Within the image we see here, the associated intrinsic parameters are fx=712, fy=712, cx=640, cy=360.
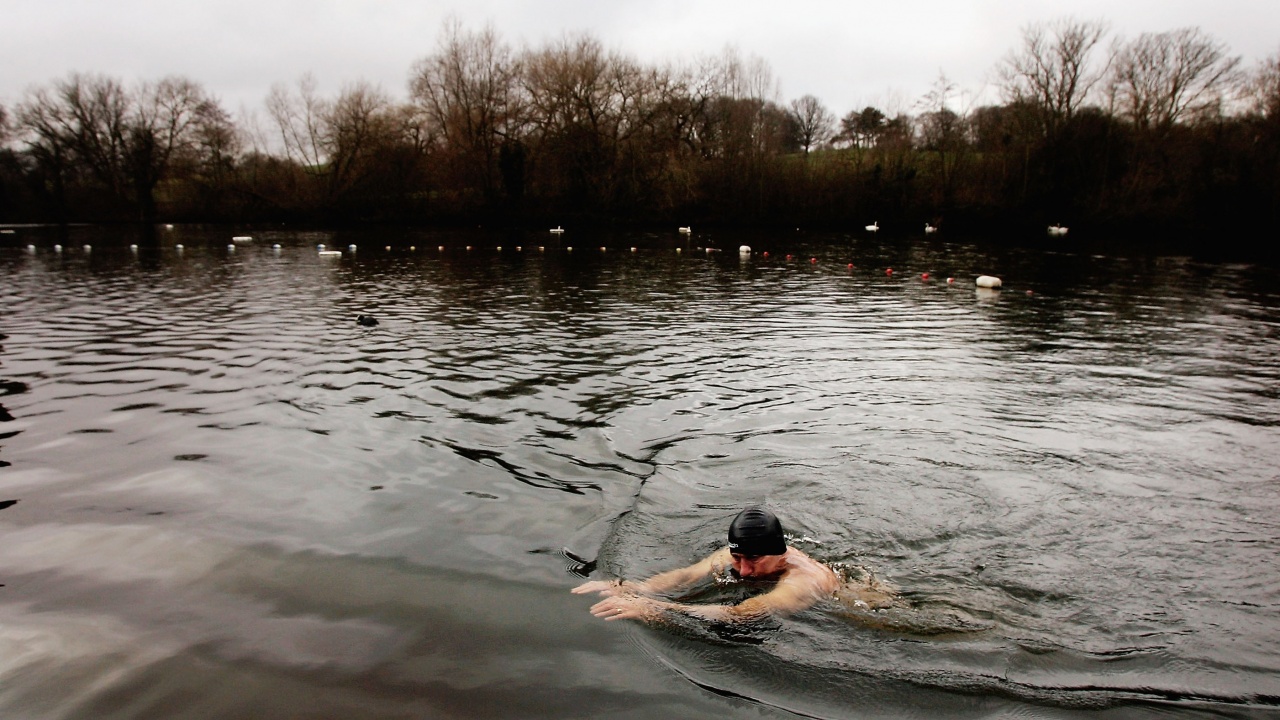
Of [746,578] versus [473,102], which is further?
[473,102]

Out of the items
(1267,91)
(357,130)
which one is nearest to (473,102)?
(357,130)

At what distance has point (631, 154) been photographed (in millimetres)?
56281

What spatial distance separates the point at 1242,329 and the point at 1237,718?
1562 cm

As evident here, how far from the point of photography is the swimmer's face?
200 inches

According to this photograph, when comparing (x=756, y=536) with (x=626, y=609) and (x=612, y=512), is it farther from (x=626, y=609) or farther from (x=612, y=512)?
(x=612, y=512)

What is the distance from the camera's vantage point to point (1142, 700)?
4031mm

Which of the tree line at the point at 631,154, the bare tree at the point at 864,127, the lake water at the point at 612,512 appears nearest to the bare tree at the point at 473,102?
the tree line at the point at 631,154

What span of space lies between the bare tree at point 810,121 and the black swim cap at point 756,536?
282 feet

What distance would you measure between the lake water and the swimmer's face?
44 cm

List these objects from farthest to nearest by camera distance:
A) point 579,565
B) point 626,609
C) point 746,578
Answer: point 579,565 < point 746,578 < point 626,609

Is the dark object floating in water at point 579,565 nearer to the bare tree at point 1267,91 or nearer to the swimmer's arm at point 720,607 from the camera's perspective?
the swimmer's arm at point 720,607

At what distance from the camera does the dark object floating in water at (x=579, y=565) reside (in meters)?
5.50

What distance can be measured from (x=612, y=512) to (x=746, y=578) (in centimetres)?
175

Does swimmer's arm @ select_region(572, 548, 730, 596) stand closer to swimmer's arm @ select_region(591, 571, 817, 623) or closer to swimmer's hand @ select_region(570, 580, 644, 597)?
swimmer's hand @ select_region(570, 580, 644, 597)
